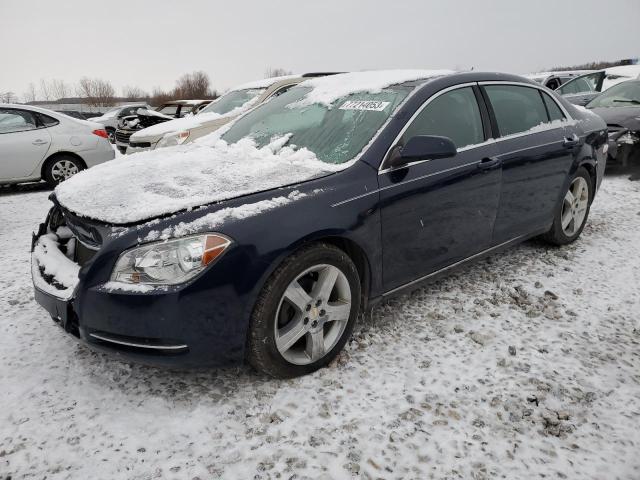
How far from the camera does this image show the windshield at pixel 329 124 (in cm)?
277

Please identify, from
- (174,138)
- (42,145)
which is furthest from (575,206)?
(42,145)

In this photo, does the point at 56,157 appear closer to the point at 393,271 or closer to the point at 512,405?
the point at 393,271

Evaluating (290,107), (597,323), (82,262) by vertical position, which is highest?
(290,107)

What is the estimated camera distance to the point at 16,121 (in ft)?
23.9

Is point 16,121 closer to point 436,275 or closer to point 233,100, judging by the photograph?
point 233,100

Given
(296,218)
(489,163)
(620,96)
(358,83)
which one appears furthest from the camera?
(620,96)

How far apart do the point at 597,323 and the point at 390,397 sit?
65.0 inches

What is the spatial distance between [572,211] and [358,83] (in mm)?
2431

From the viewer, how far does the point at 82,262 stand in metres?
2.35

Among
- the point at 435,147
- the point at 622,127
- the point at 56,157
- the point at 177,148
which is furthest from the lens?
the point at 56,157

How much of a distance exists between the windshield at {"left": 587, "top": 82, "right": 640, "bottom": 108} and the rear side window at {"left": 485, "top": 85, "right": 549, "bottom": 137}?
4.98 metres

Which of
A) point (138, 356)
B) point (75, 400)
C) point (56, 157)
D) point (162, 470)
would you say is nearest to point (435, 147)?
point (138, 356)

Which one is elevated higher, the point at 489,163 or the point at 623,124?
Result: the point at 489,163

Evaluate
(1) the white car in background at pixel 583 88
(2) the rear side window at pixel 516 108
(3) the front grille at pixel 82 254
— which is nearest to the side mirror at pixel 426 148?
(2) the rear side window at pixel 516 108
